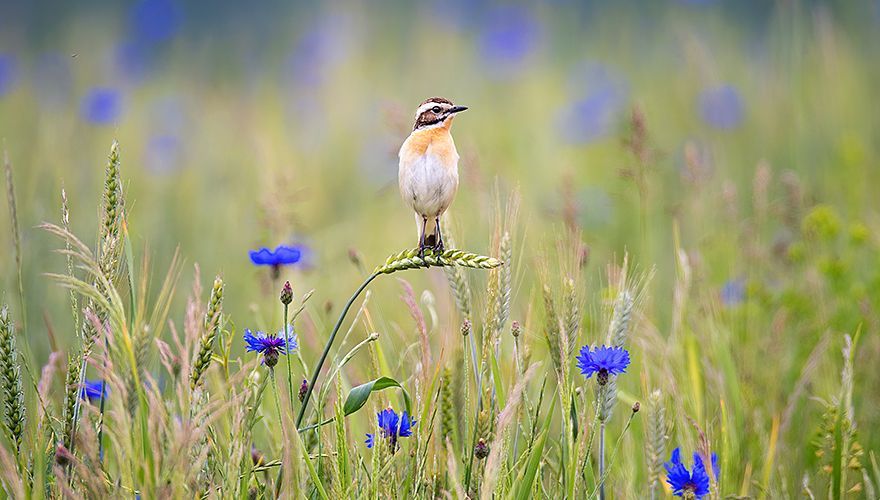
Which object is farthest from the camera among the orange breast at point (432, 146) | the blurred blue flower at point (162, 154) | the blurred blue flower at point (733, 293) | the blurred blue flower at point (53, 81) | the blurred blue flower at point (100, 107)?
the blurred blue flower at point (53, 81)

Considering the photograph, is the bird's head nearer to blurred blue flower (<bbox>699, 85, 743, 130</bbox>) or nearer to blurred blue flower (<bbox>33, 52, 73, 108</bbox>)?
blurred blue flower (<bbox>699, 85, 743, 130</bbox>)

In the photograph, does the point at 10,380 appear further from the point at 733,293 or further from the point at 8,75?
the point at 8,75

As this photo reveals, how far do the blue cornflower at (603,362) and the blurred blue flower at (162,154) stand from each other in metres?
4.89

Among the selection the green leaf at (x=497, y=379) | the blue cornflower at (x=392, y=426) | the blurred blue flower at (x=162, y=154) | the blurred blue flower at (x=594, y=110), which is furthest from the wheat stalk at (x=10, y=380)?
the blurred blue flower at (x=594, y=110)

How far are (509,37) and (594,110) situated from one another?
2.25 meters

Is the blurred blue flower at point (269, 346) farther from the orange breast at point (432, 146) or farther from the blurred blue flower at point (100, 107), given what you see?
the blurred blue flower at point (100, 107)

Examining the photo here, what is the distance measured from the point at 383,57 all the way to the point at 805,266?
580cm

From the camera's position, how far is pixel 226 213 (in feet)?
18.7

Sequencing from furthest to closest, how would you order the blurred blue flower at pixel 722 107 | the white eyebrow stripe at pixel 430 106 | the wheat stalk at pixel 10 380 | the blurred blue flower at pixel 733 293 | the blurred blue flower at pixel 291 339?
the blurred blue flower at pixel 722 107
the blurred blue flower at pixel 733 293
the white eyebrow stripe at pixel 430 106
the blurred blue flower at pixel 291 339
the wheat stalk at pixel 10 380

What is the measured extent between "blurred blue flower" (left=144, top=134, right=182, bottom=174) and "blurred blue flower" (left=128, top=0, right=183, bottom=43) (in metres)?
1.63

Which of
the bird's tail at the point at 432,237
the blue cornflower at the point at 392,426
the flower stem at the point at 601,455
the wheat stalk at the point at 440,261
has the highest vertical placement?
the bird's tail at the point at 432,237

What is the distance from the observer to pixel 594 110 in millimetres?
7238

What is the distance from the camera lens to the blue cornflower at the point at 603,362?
205 cm

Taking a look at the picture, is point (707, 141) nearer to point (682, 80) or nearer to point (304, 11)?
point (682, 80)
